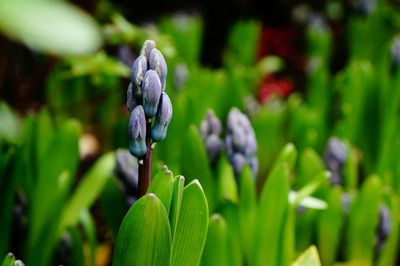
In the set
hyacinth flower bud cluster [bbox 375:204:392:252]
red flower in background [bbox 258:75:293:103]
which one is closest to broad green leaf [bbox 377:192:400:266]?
hyacinth flower bud cluster [bbox 375:204:392:252]

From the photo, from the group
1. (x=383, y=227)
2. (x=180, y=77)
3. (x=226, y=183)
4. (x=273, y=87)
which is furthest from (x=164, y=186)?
(x=273, y=87)

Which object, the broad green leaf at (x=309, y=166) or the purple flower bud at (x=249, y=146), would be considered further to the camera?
the broad green leaf at (x=309, y=166)

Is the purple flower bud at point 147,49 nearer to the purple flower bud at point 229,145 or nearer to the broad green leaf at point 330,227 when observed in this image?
the purple flower bud at point 229,145

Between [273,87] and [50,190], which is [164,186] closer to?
[50,190]

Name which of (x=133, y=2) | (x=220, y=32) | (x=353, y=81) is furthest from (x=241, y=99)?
(x=133, y=2)

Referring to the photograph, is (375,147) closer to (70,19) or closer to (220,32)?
(70,19)

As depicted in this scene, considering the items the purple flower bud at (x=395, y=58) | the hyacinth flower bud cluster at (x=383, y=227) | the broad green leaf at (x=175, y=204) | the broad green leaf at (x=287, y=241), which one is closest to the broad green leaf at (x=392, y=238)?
the hyacinth flower bud cluster at (x=383, y=227)

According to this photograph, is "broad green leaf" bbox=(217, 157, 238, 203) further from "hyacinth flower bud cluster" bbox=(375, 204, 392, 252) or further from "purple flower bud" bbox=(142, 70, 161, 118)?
"purple flower bud" bbox=(142, 70, 161, 118)
